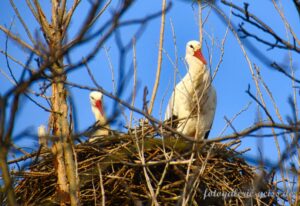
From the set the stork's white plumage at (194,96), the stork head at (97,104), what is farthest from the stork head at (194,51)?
the stork head at (97,104)

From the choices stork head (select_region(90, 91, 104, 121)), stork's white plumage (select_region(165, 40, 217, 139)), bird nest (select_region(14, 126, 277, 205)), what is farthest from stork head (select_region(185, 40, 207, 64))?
bird nest (select_region(14, 126, 277, 205))

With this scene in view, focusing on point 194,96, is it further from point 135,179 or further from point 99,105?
point 135,179

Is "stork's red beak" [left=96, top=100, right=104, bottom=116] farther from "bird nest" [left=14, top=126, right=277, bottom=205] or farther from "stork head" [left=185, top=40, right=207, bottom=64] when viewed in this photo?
"bird nest" [left=14, top=126, right=277, bottom=205]

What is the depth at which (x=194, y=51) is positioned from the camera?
6.64 m

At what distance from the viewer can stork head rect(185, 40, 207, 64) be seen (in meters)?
6.58

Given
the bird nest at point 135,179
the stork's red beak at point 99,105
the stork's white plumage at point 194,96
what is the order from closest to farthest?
the bird nest at point 135,179 → the stork's white plumage at point 194,96 → the stork's red beak at point 99,105

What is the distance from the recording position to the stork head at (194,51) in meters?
6.58

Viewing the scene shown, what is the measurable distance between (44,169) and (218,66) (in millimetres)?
1759

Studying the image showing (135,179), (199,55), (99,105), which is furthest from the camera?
(99,105)

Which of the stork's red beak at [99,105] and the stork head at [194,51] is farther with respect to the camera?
the stork's red beak at [99,105]

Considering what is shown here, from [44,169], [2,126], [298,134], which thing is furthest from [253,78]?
[2,126]

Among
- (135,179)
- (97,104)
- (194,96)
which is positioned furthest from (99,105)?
(135,179)

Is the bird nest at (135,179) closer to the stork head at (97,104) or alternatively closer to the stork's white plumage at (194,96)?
the stork's white plumage at (194,96)

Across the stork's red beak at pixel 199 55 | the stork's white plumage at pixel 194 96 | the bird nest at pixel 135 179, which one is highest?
the stork's red beak at pixel 199 55
